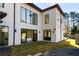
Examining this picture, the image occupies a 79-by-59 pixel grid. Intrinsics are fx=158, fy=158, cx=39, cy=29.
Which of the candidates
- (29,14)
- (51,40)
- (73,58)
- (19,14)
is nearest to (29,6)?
(29,14)

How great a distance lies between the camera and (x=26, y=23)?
723 inches

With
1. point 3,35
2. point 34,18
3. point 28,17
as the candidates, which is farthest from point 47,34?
point 3,35

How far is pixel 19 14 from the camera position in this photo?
54.5ft

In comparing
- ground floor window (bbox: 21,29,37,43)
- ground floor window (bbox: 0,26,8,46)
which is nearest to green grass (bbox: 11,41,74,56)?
ground floor window (bbox: 0,26,8,46)

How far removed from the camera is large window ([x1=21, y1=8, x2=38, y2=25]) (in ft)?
58.2

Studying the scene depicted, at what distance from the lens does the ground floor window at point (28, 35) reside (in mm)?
17750

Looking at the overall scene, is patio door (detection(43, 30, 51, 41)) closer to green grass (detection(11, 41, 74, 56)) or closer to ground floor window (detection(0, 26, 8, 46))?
green grass (detection(11, 41, 74, 56))

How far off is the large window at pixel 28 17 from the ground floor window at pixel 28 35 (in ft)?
3.71

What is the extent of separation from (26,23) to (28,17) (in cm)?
120

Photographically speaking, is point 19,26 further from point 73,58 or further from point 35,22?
point 73,58

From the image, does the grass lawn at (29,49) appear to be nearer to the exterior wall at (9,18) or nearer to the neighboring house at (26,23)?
the exterior wall at (9,18)

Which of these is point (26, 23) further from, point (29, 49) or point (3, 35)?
point (29, 49)

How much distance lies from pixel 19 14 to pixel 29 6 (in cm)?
285

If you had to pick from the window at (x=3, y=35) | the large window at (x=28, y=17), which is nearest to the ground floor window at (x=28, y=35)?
the large window at (x=28, y=17)
